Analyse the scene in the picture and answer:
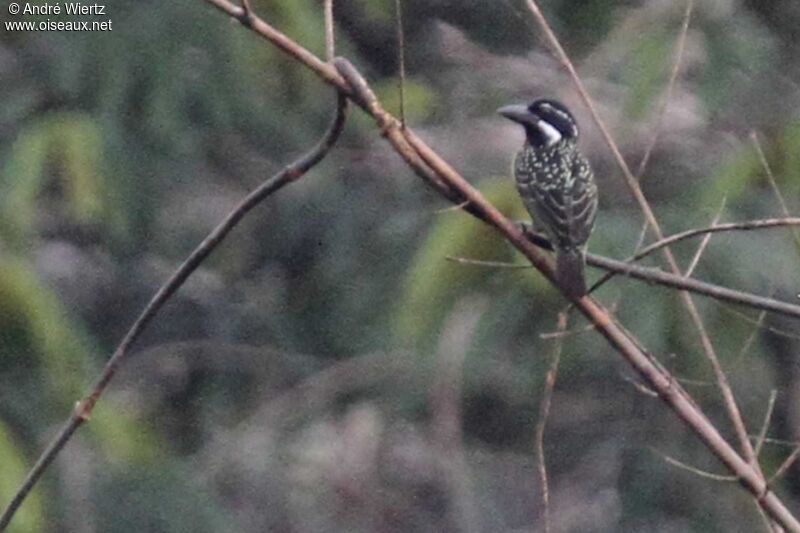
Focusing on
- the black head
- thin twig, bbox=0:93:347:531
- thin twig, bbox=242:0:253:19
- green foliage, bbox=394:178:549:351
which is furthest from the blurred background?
thin twig, bbox=242:0:253:19

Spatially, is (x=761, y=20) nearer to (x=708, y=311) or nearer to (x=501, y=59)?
(x=501, y=59)

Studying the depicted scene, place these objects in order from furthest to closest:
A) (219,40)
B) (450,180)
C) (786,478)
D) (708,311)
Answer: (786,478), (219,40), (708,311), (450,180)

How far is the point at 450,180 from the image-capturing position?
2824mm

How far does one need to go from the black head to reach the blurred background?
0.58 meters

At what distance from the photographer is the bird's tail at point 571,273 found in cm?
323

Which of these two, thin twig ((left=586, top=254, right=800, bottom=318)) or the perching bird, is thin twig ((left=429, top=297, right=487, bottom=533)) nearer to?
the perching bird

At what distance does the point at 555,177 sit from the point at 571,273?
47.3 inches

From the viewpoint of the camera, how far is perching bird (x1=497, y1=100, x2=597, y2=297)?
4375 mm

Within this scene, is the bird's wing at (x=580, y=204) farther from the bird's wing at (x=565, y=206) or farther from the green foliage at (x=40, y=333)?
the green foliage at (x=40, y=333)

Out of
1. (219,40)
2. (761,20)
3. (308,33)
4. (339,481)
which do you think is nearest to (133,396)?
(339,481)

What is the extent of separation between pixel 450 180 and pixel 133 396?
18.1 feet

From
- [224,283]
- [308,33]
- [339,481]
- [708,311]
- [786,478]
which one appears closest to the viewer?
[708,311]

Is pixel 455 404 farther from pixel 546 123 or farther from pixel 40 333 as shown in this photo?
pixel 546 123

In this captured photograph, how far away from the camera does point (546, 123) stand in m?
4.75
